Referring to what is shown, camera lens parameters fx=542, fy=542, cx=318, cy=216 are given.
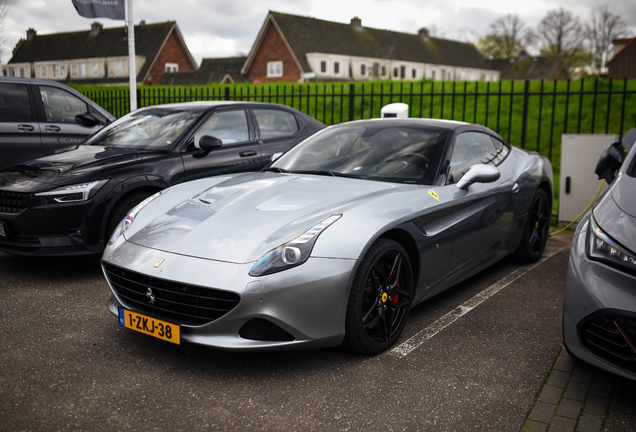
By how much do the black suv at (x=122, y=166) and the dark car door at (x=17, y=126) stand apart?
5.34 feet

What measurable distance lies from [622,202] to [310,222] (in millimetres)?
1636

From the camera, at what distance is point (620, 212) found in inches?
108

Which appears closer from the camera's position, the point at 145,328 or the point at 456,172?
the point at 145,328

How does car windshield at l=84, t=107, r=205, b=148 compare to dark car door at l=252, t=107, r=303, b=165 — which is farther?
dark car door at l=252, t=107, r=303, b=165

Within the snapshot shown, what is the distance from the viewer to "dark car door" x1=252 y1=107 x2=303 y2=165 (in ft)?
20.7

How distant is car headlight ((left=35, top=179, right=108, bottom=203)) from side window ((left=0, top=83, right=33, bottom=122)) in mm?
3279

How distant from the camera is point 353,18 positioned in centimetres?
4978

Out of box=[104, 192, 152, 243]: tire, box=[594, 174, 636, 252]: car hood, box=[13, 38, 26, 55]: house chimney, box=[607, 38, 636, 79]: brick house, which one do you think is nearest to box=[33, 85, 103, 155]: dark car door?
box=[104, 192, 152, 243]: tire

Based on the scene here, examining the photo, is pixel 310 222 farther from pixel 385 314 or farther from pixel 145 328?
pixel 145 328

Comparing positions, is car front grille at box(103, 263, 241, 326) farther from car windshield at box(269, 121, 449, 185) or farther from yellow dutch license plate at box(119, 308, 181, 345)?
car windshield at box(269, 121, 449, 185)

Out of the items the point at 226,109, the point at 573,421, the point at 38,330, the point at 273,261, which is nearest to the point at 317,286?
the point at 273,261

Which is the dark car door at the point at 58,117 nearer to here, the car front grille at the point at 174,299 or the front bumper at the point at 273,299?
the car front grille at the point at 174,299

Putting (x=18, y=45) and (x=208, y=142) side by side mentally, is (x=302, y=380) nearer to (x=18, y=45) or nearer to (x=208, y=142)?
(x=208, y=142)

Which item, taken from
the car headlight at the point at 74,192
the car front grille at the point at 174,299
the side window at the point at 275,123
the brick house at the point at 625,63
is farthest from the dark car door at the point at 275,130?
the brick house at the point at 625,63
